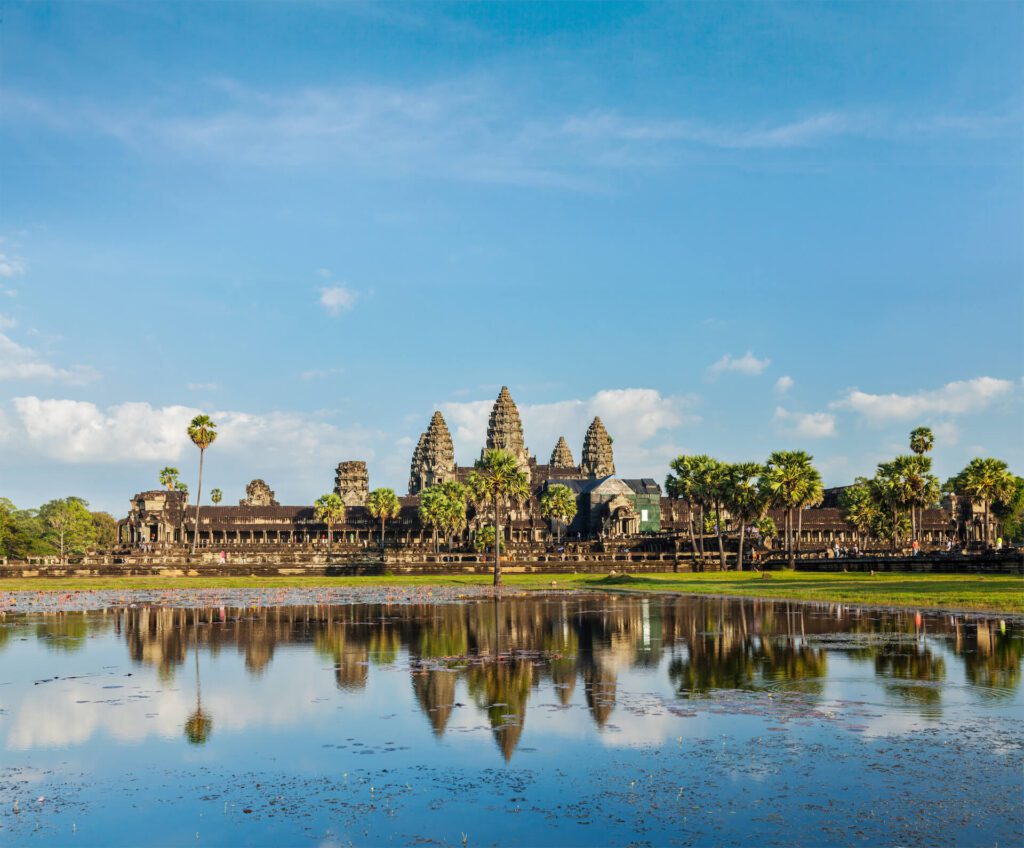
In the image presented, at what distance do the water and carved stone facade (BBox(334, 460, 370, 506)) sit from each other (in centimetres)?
15154

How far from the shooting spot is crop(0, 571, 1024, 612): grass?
4869cm

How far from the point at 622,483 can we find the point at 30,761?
491 feet

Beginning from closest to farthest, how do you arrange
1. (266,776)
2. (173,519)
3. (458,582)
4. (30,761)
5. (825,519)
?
(266,776) → (30,761) → (458,582) → (173,519) → (825,519)

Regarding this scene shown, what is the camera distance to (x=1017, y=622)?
3688cm

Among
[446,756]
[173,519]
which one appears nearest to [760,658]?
[446,756]

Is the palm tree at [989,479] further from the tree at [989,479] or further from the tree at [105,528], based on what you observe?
the tree at [105,528]

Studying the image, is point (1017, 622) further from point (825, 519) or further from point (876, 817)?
point (825, 519)

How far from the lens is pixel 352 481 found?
612 feet

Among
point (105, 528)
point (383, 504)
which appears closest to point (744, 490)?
point (383, 504)

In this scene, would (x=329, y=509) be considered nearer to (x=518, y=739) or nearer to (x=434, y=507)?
(x=434, y=507)

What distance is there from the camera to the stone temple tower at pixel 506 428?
18650 centimetres

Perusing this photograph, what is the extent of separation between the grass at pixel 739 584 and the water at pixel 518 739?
1525 centimetres

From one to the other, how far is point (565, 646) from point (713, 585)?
132 feet

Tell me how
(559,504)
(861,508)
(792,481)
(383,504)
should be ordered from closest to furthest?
(792,481), (861,508), (383,504), (559,504)
